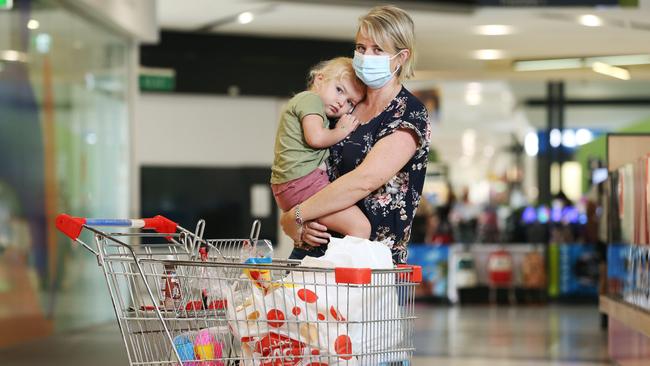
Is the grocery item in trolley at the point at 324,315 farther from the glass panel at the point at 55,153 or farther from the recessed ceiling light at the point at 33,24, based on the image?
the recessed ceiling light at the point at 33,24

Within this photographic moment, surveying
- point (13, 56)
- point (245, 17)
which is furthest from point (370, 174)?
point (245, 17)

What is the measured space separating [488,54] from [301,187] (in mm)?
15182

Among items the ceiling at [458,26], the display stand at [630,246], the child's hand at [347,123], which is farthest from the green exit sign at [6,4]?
the child's hand at [347,123]

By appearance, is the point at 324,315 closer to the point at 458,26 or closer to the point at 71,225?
the point at 71,225

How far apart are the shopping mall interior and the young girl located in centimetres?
20

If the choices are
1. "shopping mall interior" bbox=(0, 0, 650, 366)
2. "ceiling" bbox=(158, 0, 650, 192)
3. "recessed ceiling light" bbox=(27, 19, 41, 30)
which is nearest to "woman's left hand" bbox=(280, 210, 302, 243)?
"shopping mall interior" bbox=(0, 0, 650, 366)

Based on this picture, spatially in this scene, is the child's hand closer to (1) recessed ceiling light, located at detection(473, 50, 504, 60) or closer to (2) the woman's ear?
(2) the woman's ear

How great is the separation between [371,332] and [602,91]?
15.9 m

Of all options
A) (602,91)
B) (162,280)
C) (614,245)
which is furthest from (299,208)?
(602,91)

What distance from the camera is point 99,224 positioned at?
277cm

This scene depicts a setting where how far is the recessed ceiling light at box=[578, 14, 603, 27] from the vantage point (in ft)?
46.3

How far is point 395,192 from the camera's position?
9.89ft

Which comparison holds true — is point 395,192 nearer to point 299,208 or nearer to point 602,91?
point 299,208

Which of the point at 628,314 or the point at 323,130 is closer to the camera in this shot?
the point at 323,130
